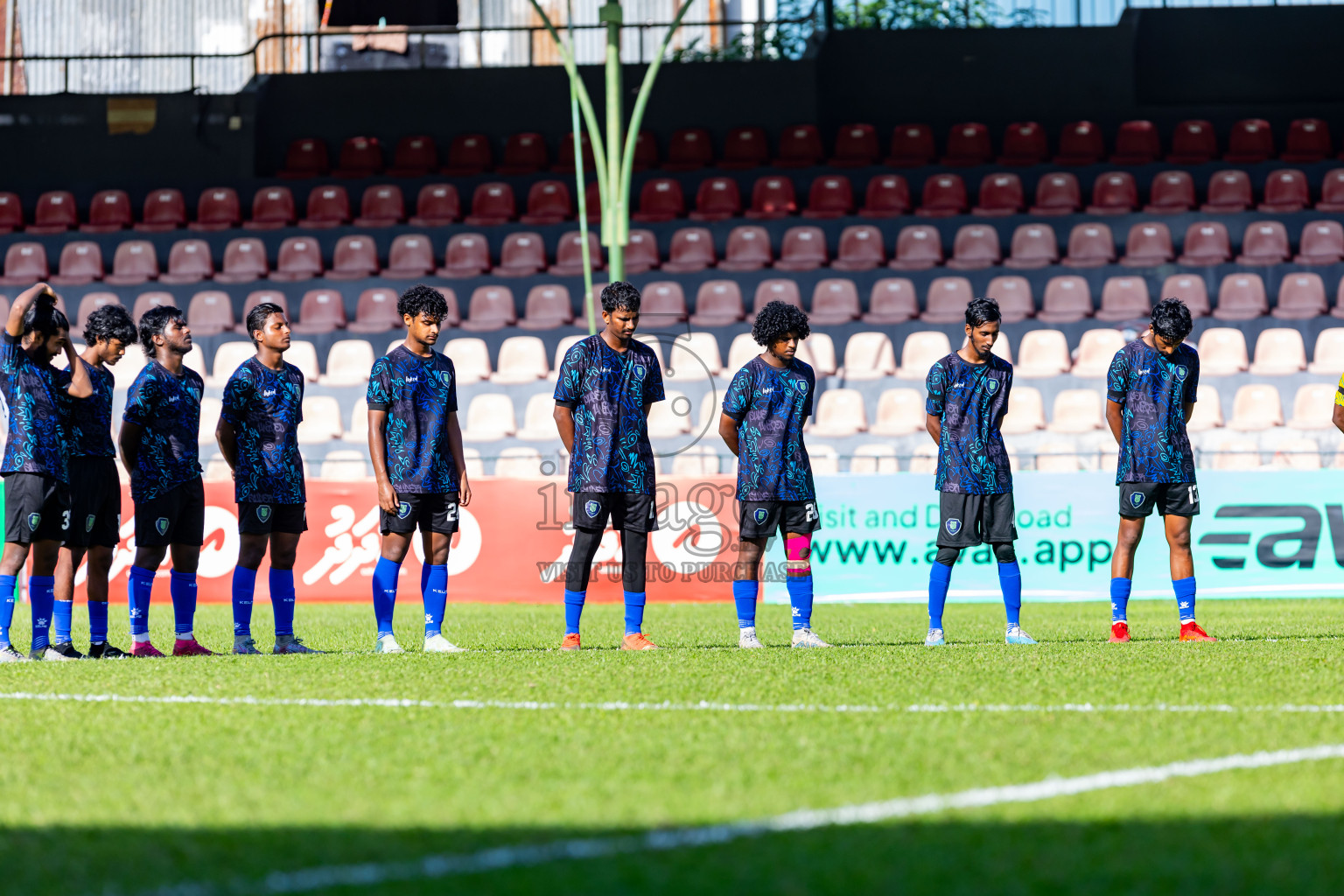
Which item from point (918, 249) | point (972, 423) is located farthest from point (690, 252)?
point (972, 423)

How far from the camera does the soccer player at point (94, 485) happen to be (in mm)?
7859

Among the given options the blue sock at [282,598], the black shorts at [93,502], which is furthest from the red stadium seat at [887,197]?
the black shorts at [93,502]

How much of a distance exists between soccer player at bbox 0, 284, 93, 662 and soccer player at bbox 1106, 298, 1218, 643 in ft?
18.1

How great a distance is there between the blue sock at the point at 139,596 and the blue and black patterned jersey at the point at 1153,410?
531 centimetres

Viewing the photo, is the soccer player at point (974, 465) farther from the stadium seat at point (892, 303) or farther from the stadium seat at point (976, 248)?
the stadium seat at point (976, 248)

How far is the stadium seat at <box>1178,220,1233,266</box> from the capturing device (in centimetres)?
1853

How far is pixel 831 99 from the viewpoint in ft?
76.2

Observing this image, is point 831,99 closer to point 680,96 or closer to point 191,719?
point 680,96

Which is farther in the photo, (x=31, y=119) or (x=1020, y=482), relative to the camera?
(x=31, y=119)

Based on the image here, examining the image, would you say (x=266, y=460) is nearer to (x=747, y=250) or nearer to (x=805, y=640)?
(x=805, y=640)

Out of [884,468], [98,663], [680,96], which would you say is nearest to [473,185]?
[680,96]

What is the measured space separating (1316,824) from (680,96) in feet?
67.5

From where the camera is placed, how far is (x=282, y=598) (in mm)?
8430

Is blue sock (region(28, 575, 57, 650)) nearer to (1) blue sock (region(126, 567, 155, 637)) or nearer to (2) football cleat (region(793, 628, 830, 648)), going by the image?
(1) blue sock (region(126, 567, 155, 637))
